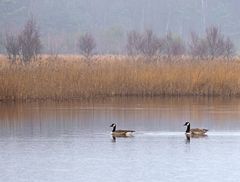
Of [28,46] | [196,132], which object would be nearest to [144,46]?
[28,46]

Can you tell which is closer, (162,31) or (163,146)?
(163,146)

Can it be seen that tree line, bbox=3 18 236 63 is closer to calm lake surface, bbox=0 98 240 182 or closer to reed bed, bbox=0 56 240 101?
reed bed, bbox=0 56 240 101

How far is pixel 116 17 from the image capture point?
10556 centimetres

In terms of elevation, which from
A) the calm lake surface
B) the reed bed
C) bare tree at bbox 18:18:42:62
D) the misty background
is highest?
the misty background

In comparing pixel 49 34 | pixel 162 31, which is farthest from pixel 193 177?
pixel 162 31

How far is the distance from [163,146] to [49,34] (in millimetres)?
77673

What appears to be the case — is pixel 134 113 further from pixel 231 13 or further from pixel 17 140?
pixel 231 13

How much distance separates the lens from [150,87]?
94.4 ft

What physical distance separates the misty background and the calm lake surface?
66.3 meters

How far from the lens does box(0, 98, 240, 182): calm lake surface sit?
13766 millimetres

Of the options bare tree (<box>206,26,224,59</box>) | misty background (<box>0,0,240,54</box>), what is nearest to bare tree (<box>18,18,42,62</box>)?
bare tree (<box>206,26,224,59</box>)

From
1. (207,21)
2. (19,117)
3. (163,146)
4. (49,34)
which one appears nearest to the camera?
(163,146)

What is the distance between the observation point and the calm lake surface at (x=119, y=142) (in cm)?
1377

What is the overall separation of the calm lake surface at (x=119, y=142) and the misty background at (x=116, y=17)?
66.3 meters
